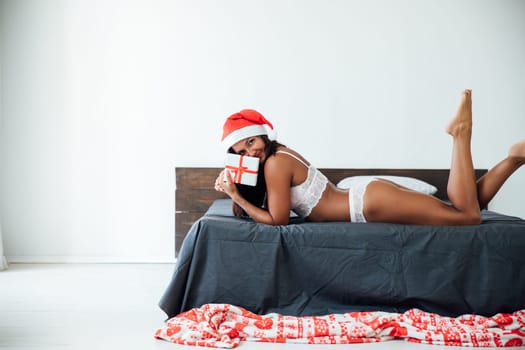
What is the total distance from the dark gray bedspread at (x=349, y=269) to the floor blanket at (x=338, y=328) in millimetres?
78

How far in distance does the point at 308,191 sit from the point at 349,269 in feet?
1.34

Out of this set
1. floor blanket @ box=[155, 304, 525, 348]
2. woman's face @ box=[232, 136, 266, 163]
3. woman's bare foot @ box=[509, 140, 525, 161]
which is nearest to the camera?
floor blanket @ box=[155, 304, 525, 348]

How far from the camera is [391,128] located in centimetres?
→ 402

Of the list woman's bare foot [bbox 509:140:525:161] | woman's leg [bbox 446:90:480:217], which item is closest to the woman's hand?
woman's leg [bbox 446:90:480:217]

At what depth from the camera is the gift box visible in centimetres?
244

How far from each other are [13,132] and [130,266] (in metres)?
1.33

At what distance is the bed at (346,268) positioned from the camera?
7.50 ft

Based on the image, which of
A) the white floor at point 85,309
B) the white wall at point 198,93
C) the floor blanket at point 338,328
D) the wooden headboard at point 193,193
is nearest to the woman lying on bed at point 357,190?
the floor blanket at point 338,328

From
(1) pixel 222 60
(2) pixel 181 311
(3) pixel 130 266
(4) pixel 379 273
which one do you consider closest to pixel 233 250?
(2) pixel 181 311

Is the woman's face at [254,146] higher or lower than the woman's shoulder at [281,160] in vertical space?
higher

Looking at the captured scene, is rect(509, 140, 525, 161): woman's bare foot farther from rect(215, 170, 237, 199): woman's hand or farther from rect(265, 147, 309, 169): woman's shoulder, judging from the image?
rect(215, 170, 237, 199): woman's hand

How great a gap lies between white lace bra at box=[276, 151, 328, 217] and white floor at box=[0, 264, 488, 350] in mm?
693

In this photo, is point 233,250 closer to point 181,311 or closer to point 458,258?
point 181,311

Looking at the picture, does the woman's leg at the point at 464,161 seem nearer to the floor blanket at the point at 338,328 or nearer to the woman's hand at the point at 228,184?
the floor blanket at the point at 338,328
